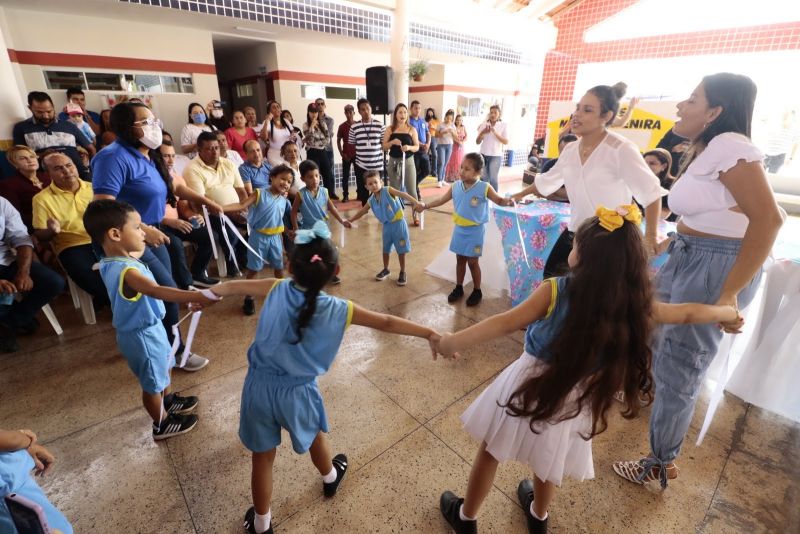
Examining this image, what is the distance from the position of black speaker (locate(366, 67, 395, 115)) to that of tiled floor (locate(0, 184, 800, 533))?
188 inches

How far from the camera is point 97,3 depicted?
5531 millimetres

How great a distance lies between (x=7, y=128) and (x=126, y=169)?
410cm

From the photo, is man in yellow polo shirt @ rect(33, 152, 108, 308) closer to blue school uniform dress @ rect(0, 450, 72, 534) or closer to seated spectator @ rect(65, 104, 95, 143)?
blue school uniform dress @ rect(0, 450, 72, 534)

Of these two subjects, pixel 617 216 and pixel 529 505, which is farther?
pixel 529 505

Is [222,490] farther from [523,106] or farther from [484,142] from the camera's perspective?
[523,106]

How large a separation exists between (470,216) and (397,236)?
858mm

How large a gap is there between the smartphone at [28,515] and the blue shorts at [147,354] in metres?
0.88

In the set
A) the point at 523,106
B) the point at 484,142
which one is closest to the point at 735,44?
the point at 484,142

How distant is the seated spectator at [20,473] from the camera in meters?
1.02

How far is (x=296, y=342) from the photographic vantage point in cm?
130

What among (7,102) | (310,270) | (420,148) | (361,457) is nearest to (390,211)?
(361,457)

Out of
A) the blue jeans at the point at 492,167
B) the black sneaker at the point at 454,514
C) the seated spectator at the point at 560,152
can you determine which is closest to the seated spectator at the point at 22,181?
the black sneaker at the point at 454,514

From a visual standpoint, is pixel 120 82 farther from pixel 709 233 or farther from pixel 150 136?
pixel 709 233

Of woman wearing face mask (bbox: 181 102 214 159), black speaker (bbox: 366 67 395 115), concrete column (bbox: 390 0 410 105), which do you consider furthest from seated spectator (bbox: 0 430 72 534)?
concrete column (bbox: 390 0 410 105)
